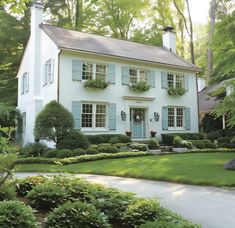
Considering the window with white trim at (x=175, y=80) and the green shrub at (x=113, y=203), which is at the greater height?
the window with white trim at (x=175, y=80)

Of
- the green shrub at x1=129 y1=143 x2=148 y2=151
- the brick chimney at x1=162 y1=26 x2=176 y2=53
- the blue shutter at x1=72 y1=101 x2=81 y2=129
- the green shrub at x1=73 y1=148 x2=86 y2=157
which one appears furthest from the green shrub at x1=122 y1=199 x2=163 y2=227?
the brick chimney at x1=162 y1=26 x2=176 y2=53

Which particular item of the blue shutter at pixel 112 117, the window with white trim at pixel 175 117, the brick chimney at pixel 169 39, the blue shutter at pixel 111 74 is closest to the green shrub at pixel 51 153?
the blue shutter at pixel 112 117

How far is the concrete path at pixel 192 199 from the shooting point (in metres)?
5.60

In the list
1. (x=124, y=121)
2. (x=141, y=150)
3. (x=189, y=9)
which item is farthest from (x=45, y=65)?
(x=189, y=9)

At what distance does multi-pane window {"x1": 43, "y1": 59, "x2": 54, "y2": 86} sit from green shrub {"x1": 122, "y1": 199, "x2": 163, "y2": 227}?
53.2 ft

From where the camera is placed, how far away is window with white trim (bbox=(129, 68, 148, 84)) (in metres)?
22.6

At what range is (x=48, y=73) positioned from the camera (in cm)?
2114

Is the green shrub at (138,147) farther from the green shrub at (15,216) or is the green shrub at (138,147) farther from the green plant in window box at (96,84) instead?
the green shrub at (15,216)

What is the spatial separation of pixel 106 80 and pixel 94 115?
2.43 m

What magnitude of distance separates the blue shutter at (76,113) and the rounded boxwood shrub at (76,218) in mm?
15039

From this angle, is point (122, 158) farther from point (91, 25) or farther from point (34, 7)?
point (91, 25)

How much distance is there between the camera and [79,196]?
18.9ft

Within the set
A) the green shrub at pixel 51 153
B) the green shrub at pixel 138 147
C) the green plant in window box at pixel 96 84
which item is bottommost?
the green shrub at pixel 51 153

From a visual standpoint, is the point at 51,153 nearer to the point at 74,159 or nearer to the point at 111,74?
the point at 74,159
